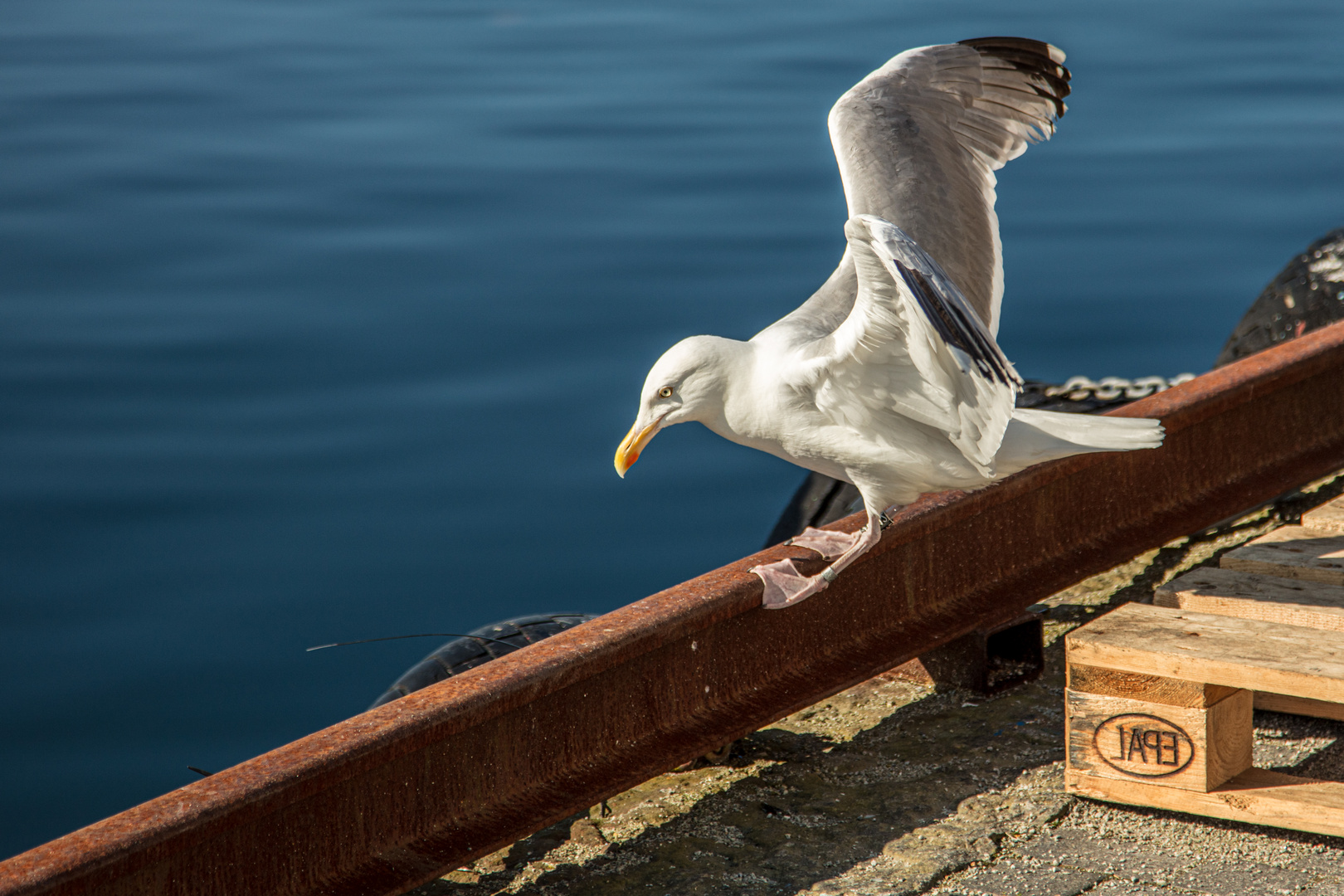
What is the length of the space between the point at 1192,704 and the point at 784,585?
2.98ft

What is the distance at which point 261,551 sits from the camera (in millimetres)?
7020

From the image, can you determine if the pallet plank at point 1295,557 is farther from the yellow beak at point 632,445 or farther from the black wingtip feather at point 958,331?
the yellow beak at point 632,445

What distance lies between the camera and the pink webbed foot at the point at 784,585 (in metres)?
3.12

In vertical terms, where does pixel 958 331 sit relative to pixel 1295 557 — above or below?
above

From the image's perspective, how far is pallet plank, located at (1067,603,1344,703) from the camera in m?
2.82

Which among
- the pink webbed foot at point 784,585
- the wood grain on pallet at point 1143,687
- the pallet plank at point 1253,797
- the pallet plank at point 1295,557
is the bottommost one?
the pallet plank at point 1253,797

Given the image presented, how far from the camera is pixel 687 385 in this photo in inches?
121

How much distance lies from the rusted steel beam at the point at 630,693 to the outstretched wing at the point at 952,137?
2.21 ft

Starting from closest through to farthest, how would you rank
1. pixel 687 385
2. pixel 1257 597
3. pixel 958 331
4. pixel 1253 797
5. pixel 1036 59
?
pixel 958 331 → pixel 1253 797 → pixel 687 385 → pixel 1257 597 → pixel 1036 59

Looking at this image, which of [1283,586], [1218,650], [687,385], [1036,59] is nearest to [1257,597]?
[1283,586]

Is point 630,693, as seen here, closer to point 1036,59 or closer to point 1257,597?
point 1257,597

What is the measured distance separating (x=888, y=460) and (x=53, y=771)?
13.3 feet

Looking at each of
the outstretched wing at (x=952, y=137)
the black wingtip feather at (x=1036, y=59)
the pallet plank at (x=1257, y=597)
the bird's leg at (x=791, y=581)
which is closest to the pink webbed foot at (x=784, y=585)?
the bird's leg at (x=791, y=581)

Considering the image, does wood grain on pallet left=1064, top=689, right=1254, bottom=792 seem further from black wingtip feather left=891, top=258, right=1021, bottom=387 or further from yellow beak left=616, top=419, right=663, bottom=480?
yellow beak left=616, top=419, right=663, bottom=480
